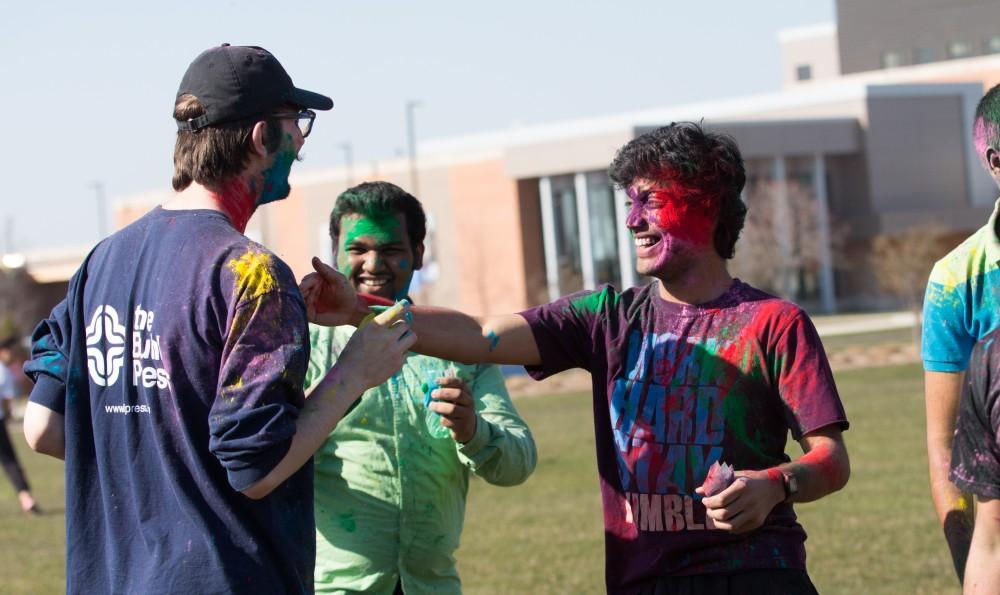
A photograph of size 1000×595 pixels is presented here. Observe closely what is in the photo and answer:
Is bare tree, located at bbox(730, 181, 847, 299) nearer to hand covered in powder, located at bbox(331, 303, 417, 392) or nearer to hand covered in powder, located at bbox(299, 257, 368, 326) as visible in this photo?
hand covered in powder, located at bbox(299, 257, 368, 326)

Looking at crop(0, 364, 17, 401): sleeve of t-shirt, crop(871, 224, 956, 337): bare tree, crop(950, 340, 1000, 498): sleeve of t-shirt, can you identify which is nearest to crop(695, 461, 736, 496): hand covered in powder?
crop(950, 340, 1000, 498): sleeve of t-shirt

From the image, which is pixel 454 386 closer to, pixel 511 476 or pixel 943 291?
pixel 511 476

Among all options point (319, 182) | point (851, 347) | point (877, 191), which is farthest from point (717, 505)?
point (319, 182)

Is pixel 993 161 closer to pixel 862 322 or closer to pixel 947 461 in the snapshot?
pixel 947 461

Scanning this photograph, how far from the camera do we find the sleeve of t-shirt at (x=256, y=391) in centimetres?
286

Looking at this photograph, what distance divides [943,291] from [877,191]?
6269cm

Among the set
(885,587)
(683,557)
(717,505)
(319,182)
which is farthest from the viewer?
(319,182)

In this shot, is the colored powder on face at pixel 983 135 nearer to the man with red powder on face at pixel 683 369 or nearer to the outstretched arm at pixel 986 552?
the man with red powder on face at pixel 683 369

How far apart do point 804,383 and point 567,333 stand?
0.69 m

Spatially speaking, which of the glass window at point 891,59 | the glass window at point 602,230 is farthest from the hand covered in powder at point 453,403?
the glass window at point 891,59

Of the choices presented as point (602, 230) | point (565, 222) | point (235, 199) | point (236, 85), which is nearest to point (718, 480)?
point (235, 199)

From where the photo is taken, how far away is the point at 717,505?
123 inches

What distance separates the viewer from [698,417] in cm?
355

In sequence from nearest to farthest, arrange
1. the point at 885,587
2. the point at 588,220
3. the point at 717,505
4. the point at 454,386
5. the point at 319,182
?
the point at 717,505, the point at 454,386, the point at 885,587, the point at 588,220, the point at 319,182
